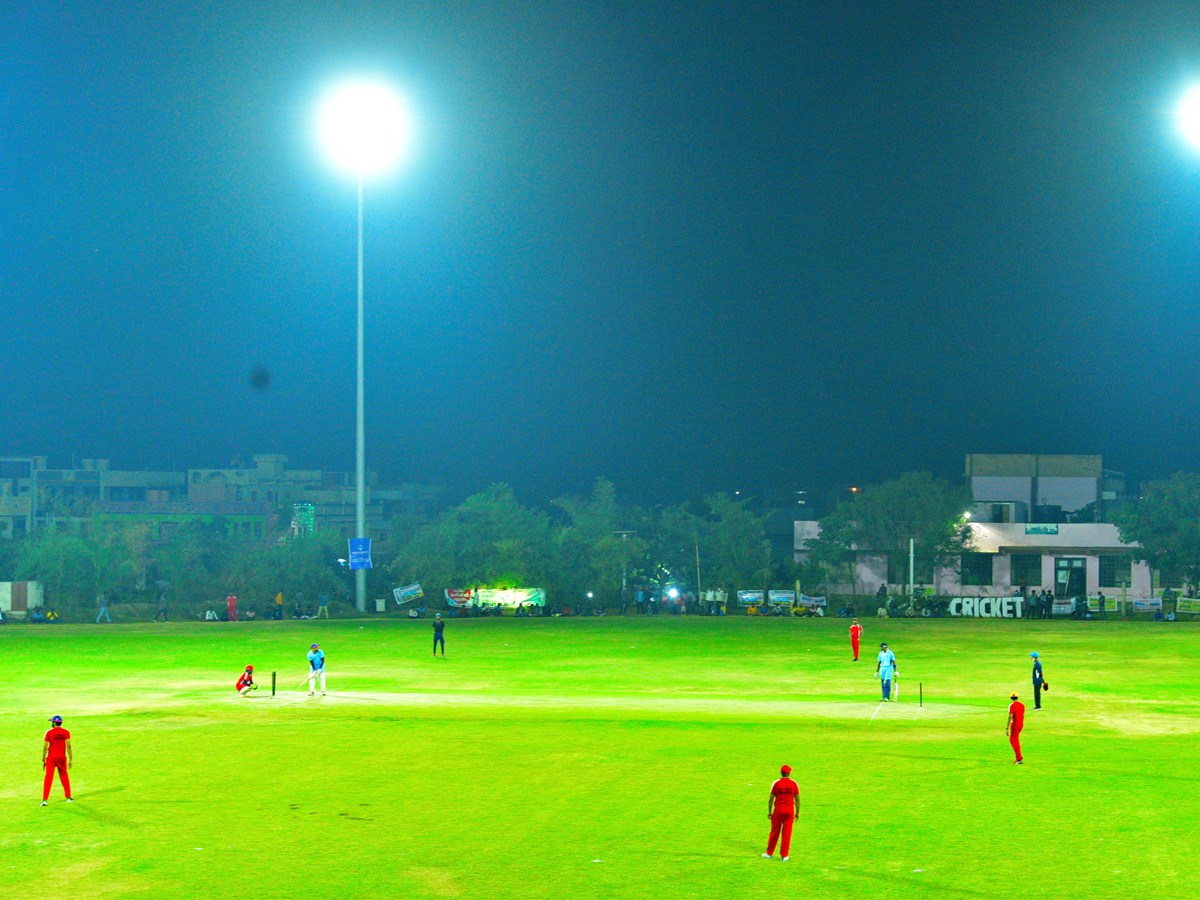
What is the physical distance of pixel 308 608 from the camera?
75.1m

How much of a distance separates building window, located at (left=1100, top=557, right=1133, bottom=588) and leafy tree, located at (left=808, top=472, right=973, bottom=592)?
13.3 m

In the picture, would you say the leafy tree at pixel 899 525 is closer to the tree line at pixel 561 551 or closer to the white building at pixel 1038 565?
the tree line at pixel 561 551

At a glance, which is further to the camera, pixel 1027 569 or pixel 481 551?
pixel 1027 569

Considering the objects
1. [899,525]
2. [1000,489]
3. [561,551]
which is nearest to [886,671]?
[561,551]

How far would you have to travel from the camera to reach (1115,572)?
96.4 meters

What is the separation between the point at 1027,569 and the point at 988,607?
25966 mm

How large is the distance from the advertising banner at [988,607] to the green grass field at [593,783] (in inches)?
1152

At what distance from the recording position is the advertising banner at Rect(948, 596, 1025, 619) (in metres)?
72.9

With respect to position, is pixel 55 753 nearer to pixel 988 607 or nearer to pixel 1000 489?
pixel 988 607

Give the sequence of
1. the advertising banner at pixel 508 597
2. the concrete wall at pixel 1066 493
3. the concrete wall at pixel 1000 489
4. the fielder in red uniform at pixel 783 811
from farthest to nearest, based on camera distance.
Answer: the concrete wall at pixel 1066 493 < the concrete wall at pixel 1000 489 < the advertising banner at pixel 508 597 < the fielder in red uniform at pixel 783 811

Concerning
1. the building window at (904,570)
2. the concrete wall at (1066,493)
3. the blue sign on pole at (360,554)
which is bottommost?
the building window at (904,570)

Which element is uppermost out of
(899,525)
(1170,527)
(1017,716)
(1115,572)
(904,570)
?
(899,525)

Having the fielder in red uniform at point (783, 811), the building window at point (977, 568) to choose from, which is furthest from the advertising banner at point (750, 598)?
the fielder in red uniform at point (783, 811)

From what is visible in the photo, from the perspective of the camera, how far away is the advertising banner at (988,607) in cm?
7294
